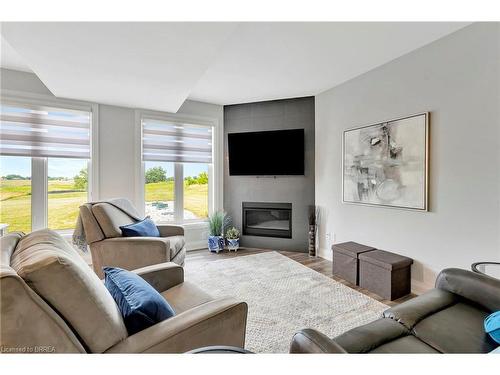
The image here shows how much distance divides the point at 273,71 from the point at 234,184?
82.9 inches

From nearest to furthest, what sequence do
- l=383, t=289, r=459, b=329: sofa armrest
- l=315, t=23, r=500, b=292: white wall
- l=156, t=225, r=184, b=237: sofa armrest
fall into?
1. l=383, t=289, r=459, b=329: sofa armrest
2. l=315, t=23, r=500, b=292: white wall
3. l=156, t=225, r=184, b=237: sofa armrest

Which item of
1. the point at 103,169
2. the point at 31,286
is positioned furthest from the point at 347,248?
the point at 103,169

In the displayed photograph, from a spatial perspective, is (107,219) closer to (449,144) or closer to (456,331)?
(456,331)

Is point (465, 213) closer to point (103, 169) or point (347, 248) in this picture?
point (347, 248)

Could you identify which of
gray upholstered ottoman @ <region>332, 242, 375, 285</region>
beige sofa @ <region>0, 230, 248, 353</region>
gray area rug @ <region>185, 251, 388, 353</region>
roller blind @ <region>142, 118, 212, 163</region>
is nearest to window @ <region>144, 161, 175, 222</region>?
roller blind @ <region>142, 118, 212, 163</region>

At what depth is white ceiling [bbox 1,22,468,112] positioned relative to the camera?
5.99ft

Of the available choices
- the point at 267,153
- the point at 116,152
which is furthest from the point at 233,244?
the point at 116,152

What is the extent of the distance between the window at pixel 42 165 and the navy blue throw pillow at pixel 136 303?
9.30 feet

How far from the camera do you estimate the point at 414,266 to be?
2.66 m

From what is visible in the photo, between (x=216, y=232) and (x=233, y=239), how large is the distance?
12.4 inches

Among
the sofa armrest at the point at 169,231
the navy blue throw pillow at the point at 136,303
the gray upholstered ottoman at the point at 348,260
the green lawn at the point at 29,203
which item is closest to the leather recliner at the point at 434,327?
the navy blue throw pillow at the point at 136,303

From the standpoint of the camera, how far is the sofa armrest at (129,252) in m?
2.52

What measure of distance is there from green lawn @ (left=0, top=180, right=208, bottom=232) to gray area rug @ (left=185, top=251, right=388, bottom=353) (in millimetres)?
1446

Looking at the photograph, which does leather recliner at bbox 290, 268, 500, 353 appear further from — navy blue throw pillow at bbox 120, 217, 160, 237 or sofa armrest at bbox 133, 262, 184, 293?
navy blue throw pillow at bbox 120, 217, 160, 237
